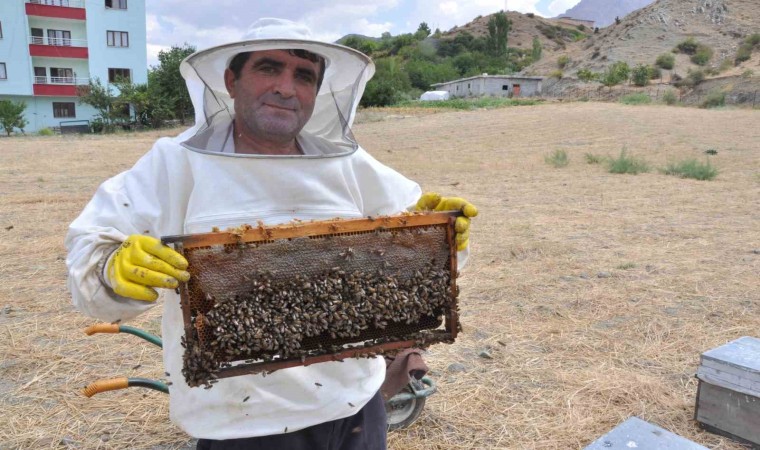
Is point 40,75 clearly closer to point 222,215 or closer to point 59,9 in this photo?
point 59,9

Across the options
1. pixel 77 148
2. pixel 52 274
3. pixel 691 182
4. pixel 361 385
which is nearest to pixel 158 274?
pixel 361 385

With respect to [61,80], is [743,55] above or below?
above

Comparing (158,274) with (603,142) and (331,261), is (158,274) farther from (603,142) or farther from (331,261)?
(603,142)

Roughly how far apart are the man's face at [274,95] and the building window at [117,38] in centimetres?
5500

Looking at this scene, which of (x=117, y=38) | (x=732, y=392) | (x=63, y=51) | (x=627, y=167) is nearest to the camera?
(x=732, y=392)

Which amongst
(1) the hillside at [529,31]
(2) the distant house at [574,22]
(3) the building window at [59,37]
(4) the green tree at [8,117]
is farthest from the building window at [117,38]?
(2) the distant house at [574,22]

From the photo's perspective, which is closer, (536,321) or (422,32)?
(536,321)

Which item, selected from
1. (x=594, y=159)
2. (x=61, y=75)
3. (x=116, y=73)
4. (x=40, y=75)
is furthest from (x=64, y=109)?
(x=594, y=159)

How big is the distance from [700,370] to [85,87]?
50197 millimetres

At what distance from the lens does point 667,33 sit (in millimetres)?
80812

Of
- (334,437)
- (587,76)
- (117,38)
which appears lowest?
(334,437)

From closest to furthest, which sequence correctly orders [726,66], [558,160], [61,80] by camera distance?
1. [558,160]
2. [61,80]
3. [726,66]

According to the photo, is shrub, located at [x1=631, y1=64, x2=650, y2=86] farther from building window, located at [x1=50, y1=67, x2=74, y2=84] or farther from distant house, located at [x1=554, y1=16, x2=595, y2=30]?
distant house, located at [x1=554, y1=16, x2=595, y2=30]

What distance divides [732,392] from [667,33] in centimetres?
9052
